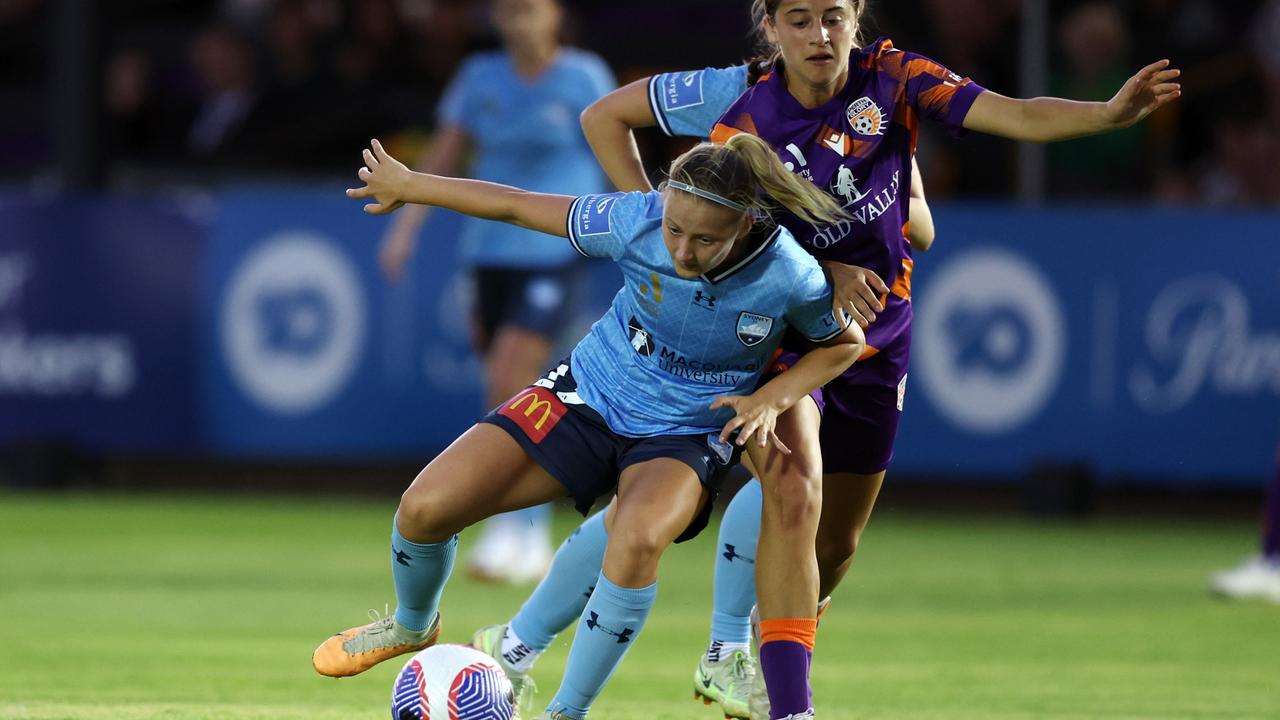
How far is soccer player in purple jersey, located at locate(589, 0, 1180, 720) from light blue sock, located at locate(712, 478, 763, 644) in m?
0.23

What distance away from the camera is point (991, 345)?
1220cm

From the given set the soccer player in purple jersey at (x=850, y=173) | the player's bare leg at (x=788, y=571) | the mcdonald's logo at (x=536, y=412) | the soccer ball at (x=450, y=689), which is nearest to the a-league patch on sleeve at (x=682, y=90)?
the soccer player in purple jersey at (x=850, y=173)

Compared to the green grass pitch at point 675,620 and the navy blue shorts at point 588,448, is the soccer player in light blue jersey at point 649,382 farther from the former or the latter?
the green grass pitch at point 675,620

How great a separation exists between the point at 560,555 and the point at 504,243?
375 cm

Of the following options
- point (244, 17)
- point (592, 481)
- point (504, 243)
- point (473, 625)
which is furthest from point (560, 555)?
point (244, 17)

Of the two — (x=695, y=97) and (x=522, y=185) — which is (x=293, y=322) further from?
(x=695, y=97)

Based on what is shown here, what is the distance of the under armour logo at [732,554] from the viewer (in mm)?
6320

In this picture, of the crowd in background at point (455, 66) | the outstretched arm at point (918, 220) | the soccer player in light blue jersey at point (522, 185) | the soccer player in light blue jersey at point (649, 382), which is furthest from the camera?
the crowd in background at point (455, 66)

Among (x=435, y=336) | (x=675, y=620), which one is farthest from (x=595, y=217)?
(x=435, y=336)

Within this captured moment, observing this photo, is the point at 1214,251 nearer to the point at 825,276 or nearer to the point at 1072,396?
the point at 1072,396

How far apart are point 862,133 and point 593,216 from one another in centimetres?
77

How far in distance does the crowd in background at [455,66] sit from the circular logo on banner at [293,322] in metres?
1.92

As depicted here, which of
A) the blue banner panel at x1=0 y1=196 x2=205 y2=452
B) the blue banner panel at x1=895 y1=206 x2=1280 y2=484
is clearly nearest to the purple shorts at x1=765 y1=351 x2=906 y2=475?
the blue banner panel at x1=895 y1=206 x2=1280 y2=484

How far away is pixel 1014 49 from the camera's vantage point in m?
13.9
